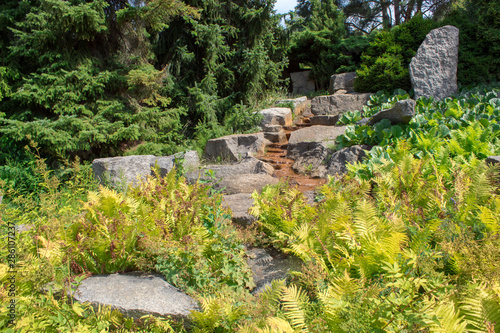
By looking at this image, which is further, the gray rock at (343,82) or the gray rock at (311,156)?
the gray rock at (343,82)

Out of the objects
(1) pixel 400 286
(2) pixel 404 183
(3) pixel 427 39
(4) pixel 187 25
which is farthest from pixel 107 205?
(3) pixel 427 39

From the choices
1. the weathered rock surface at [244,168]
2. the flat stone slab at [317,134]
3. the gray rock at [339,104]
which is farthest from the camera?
the gray rock at [339,104]

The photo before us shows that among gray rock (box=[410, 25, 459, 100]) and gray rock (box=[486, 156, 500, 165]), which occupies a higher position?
gray rock (box=[410, 25, 459, 100])

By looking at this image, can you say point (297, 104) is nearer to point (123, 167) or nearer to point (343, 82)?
point (343, 82)

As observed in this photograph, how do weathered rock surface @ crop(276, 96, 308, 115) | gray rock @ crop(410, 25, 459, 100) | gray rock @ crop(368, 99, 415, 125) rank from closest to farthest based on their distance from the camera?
1. gray rock @ crop(368, 99, 415, 125)
2. gray rock @ crop(410, 25, 459, 100)
3. weathered rock surface @ crop(276, 96, 308, 115)

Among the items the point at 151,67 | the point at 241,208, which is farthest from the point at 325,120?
the point at 241,208

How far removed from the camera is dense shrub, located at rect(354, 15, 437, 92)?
28.9 feet

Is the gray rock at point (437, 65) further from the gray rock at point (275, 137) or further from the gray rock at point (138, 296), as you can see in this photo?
the gray rock at point (138, 296)

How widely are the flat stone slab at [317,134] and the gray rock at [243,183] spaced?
95.7 inches

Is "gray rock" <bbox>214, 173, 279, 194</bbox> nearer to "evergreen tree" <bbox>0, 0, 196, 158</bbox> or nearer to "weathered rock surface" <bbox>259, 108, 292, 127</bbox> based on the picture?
"evergreen tree" <bbox>0, 0, 196, 158</bbox>

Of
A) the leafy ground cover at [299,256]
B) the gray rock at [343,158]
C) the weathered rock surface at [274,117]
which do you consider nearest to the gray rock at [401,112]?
the gray rock at [343,158]

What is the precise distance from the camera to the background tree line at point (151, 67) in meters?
6.15

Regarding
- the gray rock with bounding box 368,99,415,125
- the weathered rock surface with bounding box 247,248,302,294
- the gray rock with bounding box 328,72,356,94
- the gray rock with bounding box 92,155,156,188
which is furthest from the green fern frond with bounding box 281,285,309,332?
the gray rock with bounding box 328,72,356,94

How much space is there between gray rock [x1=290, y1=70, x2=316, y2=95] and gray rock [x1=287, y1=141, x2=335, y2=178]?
6.68 meters
